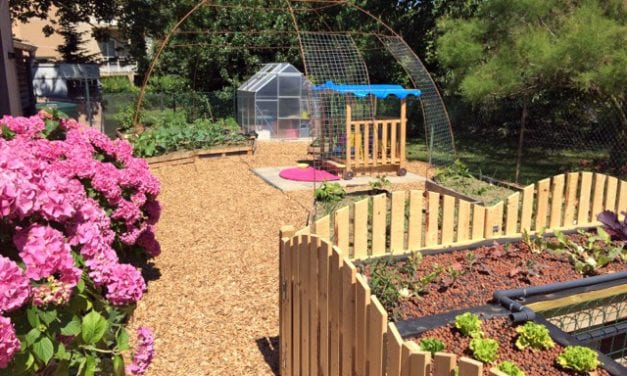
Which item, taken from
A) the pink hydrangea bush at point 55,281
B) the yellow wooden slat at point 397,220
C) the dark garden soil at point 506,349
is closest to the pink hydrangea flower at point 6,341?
the pink hydrangea bush at point 55,281

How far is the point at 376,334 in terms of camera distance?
2170mm

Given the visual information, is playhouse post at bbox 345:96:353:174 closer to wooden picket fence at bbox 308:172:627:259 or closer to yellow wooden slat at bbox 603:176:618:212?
wooden picket fence at bbox 308:172:627:259

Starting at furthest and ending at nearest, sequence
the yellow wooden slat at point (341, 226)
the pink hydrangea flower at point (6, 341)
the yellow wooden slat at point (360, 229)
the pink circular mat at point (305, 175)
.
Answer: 1. the pink circular mat at point (305, 175)
2. the yellow wooden slat at point (360, 229)
3. the yellow wooden slat at point (341, 226)
4. the pink hydrangea flower at point (6, 341)

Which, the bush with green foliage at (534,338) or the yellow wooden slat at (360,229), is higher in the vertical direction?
the yellow wooden slat at (360,229)

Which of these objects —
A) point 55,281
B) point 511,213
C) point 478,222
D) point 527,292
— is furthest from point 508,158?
point 55,281

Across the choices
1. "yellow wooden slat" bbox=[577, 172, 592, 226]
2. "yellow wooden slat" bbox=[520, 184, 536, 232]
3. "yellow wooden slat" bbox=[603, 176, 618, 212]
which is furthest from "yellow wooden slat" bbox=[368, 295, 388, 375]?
"yellow wooden slat" bbox=[603, 176, 618, 212]

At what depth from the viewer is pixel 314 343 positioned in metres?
2.97

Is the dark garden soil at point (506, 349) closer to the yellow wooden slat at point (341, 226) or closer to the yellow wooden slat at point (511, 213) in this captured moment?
the yellow wooden slat at point (341, 226)

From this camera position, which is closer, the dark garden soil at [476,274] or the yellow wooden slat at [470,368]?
the yellow wooden slat at [470,368]

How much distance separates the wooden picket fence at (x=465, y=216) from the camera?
150 inches

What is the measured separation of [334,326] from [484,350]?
73 centimetres

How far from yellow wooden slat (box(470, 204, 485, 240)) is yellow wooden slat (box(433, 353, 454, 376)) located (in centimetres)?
250

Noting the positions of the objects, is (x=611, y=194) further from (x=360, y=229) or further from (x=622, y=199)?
(x=360, y=229)

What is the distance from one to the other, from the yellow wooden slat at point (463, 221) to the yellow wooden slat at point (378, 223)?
667mm
